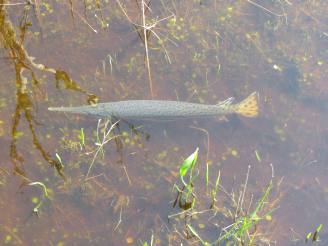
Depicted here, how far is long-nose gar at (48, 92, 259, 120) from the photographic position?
5.51 m

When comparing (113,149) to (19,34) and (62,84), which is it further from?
(19,34)

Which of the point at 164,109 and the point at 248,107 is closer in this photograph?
the point at 164,109

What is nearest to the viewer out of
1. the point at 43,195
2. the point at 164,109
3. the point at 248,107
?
the point at 43,195

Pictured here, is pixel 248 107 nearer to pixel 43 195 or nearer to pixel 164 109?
pixel 164 109

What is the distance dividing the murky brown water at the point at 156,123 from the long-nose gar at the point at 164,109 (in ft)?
0.40

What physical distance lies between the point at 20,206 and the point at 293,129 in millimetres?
3579

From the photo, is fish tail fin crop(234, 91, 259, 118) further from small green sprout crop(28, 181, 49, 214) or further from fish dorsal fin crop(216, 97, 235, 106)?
small green sprout crop(28, 181, 49, 214)

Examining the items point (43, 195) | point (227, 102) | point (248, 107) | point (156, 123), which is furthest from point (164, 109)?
point (43, 195)

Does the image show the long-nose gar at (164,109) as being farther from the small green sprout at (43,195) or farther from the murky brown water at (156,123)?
the small green sprout at (43,195)

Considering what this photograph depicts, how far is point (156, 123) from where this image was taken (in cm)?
576

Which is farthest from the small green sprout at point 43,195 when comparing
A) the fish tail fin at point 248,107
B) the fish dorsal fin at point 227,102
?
the fish tail fin at point 248,107

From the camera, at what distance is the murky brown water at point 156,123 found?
16.4 ft

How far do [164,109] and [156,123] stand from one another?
0.67ft

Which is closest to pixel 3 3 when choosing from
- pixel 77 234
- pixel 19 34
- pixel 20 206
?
pixel 19 34
